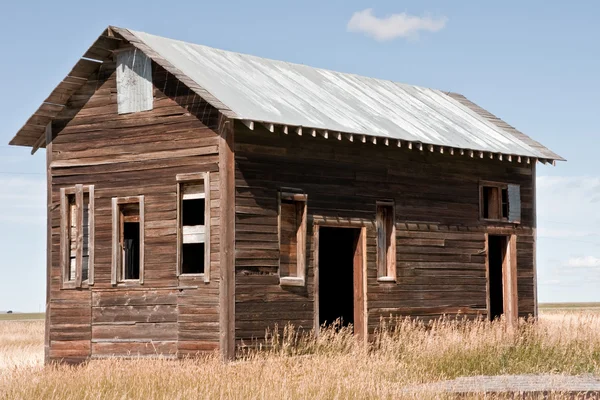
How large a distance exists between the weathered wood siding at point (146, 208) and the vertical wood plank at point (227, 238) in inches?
7.9

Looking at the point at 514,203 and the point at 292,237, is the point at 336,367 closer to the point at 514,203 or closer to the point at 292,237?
the point at 292,237

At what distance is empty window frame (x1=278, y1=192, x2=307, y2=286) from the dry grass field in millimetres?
1164

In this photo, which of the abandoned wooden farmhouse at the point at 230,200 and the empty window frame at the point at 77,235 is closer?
the abandoned wooden farmhouse at the point at 230,200

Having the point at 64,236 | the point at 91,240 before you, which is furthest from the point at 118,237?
the point at 64,236

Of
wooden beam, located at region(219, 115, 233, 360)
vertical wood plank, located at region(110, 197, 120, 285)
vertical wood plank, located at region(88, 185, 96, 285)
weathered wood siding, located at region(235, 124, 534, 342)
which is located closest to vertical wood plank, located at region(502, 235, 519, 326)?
weathered wood siding, located at region(235, 124, 534, 342)

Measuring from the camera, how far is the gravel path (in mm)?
15203

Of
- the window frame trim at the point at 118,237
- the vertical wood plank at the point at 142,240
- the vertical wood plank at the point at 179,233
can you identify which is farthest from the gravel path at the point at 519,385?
the window frame trim at the point at 118,237

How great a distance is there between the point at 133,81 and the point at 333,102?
4537mm

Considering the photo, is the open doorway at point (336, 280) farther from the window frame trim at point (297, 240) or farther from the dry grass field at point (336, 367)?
the window frame trim at point (297, 240)

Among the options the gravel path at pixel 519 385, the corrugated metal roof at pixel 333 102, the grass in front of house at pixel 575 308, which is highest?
the corrugated metal roof at pixel 333 102

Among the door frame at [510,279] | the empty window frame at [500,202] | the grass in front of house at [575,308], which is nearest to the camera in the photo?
the empty window frame at [500,202]

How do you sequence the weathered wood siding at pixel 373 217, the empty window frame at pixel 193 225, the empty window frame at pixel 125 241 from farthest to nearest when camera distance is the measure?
the empty window frame at pixel 125 241, the weathered wood siding at pixel 373 217, the empty window frame at pixel 193 225

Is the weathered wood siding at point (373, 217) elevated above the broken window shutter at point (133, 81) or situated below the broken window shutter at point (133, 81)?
below

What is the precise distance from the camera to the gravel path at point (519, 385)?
15.2 metres
